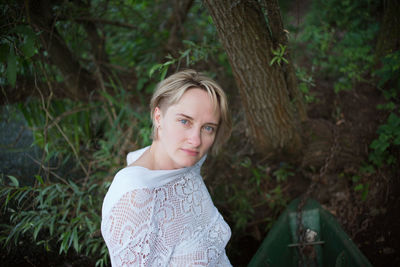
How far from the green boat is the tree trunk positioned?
619 mm

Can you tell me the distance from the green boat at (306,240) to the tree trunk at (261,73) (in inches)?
24.4

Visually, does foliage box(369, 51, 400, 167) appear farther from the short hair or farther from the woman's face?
the woman's face

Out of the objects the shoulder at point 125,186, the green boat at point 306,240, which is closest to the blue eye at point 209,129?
the shoulder at point 125,186

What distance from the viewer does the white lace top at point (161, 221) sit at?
1.21 metres

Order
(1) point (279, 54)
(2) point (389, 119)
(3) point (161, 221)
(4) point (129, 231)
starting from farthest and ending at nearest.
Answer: (2) point (389, 119) → (1) point (279, 54) → (3) point (161, 221) → (4) point (129, 231)

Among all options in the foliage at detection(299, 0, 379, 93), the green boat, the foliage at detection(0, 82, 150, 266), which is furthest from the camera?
the foliage at detection(299, 0, 379, 93)

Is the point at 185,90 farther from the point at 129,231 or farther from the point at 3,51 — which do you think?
the point at 3,51

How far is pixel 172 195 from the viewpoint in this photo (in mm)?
1492

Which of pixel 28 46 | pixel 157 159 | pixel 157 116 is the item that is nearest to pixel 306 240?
pixel 157 159

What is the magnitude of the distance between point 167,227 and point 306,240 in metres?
1.30

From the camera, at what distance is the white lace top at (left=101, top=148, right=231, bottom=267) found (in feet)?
3.98

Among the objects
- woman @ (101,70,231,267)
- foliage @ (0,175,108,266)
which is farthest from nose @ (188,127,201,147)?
foliage @ (0,175,108,266)

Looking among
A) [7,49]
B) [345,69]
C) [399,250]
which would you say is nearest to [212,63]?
[345,69]

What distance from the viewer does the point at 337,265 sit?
1.74m
